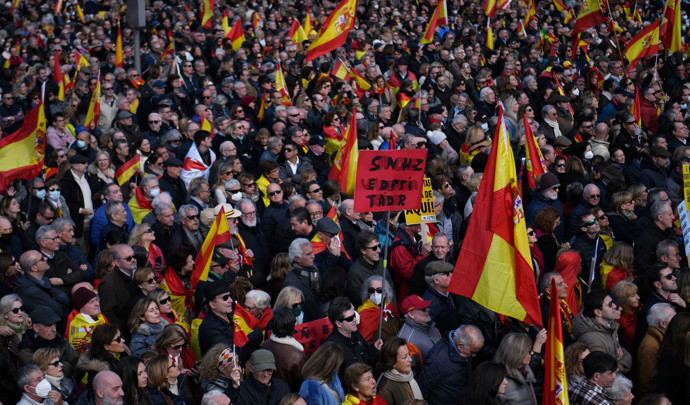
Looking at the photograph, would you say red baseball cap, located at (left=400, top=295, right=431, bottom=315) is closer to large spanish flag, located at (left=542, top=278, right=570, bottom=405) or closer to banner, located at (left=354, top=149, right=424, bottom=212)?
banner, located at (left=354, top=149, right=424, bottom=212)

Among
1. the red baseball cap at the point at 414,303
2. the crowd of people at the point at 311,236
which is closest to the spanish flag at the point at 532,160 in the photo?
the crowd of people at the point at 311,236

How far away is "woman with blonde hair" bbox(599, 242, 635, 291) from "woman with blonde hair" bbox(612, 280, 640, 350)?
0.59m

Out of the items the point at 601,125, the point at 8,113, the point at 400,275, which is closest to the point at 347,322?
the point at 400,275

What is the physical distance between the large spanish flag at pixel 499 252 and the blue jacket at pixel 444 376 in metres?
0.50

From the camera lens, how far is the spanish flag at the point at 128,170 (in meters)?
10.9

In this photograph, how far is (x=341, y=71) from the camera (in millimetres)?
16328

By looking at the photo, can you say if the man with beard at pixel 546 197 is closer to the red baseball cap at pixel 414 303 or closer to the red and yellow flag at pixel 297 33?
the red baseball cap at pixel 414 303

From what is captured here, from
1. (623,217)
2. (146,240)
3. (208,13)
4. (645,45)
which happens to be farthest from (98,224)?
(645,45)

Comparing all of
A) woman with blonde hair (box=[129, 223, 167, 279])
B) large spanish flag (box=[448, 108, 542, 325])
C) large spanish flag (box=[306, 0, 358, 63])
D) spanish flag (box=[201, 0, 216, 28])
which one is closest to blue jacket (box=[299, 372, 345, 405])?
large spanish flag (box=[448, 108, 542, 325])

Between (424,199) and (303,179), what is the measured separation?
1653 millimetres

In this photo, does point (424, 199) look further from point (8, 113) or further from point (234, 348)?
point (8, 113)

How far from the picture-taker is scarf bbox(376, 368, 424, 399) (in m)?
6.48

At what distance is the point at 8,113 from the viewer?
13.8 m

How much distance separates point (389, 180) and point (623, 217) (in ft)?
12.5
